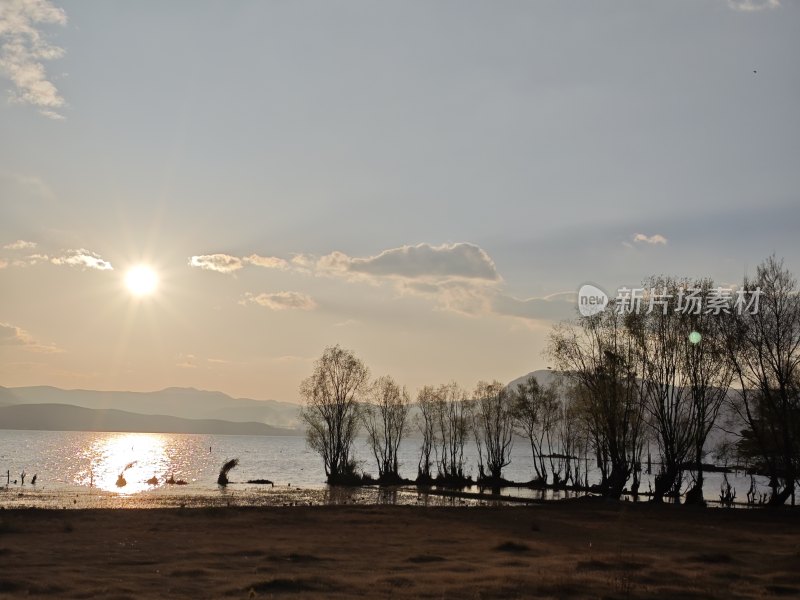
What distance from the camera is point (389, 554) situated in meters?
26.8

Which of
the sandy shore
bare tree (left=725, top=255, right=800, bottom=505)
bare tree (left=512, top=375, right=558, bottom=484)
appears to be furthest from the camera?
bare tree (left=512, top=375, right=558, bottom=484)

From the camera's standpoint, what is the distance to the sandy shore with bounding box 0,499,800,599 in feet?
63.3

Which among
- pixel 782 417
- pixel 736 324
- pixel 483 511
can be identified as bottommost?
pixel 483 511

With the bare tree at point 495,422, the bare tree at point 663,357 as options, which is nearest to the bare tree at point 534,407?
the bare tree at point 495,422

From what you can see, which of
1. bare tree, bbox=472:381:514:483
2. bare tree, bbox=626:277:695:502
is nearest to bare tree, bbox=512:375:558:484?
bare tree, bbox=472:381:514:483

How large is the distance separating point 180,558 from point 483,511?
2531 centimetres

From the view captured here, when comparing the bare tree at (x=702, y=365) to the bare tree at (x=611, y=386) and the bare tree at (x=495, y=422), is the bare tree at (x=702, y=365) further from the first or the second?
the bare tree at (x=495, y=422)

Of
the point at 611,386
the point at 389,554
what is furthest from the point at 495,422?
the point at 389,554

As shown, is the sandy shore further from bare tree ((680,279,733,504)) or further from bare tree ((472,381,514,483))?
bare tree ((472,381,514,483))

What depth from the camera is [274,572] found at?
22.3 metres

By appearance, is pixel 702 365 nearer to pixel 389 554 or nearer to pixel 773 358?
pixel 773 358

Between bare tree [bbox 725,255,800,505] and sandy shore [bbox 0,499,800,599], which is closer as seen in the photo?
sandy shore [bbox 0,499,800,599]

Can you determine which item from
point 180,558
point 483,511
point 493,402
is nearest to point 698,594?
point 180,558

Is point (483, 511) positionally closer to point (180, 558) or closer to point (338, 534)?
point (338, 534)
